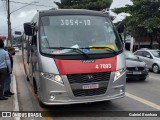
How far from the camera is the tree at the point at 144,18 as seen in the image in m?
29.4

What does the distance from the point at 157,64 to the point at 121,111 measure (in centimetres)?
1272

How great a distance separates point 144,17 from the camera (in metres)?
30.5

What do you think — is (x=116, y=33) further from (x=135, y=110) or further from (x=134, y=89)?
(x=134, y=89)

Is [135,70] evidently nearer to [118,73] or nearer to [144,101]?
[144,101]

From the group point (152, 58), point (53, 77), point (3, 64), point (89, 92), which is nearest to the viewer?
point (53, 77)

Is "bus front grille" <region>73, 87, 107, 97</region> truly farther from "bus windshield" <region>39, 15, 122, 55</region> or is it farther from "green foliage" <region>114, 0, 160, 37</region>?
"green foliage" <region>114, 0, 160, 37</region>

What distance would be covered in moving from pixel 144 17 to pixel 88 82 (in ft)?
78.3

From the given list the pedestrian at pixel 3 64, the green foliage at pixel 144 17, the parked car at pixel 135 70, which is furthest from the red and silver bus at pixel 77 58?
the green foliage at pixel 144 17

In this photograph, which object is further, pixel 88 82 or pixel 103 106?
pixel 103 106

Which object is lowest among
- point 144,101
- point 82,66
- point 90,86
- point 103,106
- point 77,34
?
point 144,101

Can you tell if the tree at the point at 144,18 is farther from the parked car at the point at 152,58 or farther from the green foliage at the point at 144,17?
the parked car at the point at 152,58

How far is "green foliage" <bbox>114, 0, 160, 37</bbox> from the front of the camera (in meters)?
29.4

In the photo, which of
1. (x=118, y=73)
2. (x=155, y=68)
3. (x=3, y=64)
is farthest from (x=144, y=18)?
(x=118, y=73)

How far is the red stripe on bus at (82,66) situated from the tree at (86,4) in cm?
3558
